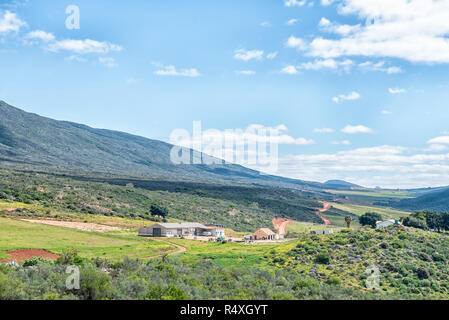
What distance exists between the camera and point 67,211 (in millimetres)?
89812

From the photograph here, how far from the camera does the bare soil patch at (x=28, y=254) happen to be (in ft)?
152

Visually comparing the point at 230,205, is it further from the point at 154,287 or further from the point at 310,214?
the point at 154,287

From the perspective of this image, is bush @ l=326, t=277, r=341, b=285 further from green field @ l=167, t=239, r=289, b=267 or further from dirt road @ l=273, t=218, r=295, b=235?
dirt road @ l=273, t=218, r=295, b=235

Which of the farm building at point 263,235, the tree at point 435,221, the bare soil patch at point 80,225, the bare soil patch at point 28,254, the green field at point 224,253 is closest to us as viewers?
the bare soil patch at point 28,254

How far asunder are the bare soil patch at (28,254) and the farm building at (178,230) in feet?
92.5

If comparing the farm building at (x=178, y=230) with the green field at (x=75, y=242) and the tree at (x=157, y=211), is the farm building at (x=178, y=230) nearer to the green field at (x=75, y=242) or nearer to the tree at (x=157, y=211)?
the green field at (x=75, y=242)

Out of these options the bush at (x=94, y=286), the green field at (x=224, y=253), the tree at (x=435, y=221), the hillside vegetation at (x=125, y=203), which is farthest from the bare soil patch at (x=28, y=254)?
the tree at (x=435, y=221)

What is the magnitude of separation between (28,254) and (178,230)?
40460mm

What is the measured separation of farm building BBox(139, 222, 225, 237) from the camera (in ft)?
260

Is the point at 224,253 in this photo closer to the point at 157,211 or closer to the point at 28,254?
the point at 28,254

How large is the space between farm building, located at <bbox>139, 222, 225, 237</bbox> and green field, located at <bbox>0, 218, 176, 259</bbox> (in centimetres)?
768
